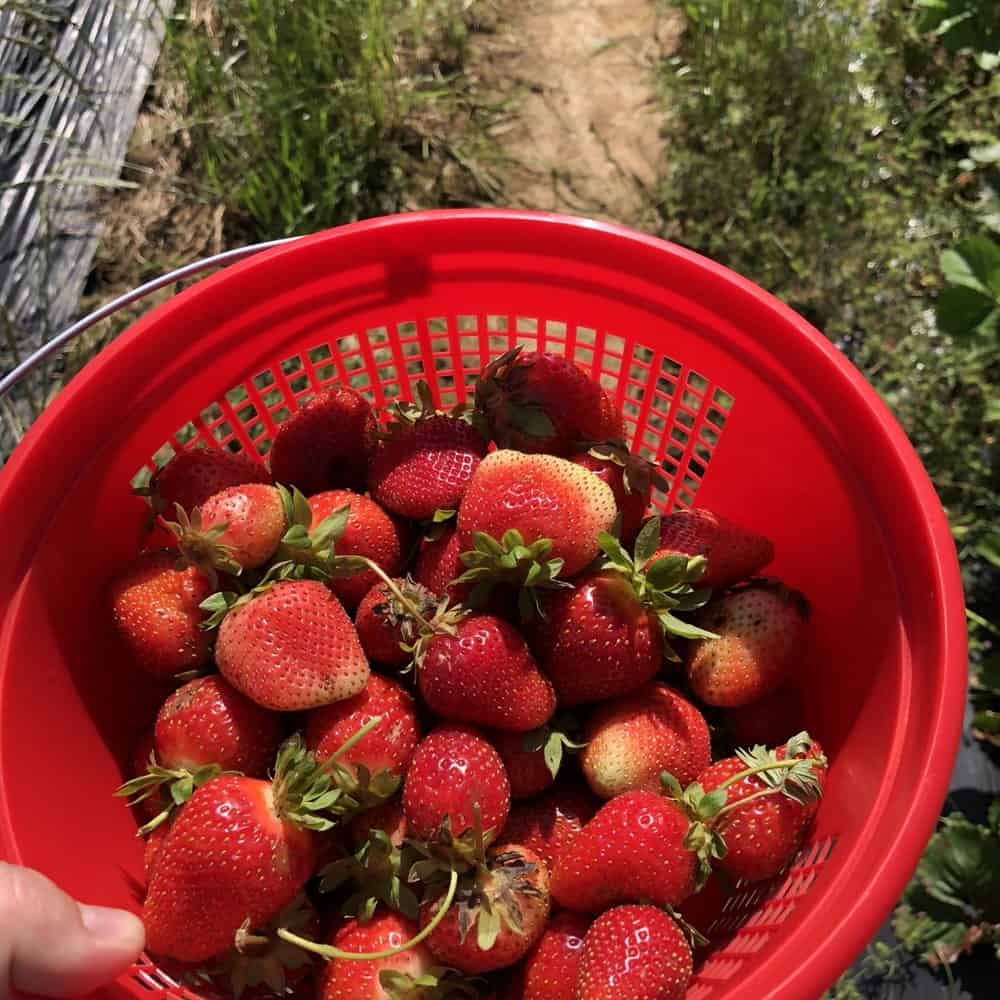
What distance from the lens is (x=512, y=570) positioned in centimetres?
93

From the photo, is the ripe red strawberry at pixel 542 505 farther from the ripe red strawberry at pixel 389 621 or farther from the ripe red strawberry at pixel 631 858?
the ripe red strawberry at pixel 631 858

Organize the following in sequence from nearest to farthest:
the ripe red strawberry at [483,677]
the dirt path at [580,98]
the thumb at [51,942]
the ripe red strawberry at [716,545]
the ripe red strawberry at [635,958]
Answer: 1. the thumb at [51,942]
2. the ripe red strawberry at [635,958]
3. the ripe red strawberry at [483,677]
4. the ripe red strawberry at [716,545]
5. the dirt path at [580,98]

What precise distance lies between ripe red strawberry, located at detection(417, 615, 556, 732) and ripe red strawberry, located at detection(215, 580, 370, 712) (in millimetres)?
74

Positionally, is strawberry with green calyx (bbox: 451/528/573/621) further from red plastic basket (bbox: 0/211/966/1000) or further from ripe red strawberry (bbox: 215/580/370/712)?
red plastic basket (bbox: 0/211/966/1000)

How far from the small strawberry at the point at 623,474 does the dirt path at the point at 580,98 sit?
932mm

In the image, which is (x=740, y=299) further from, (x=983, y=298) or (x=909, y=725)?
(x=983, y=298)

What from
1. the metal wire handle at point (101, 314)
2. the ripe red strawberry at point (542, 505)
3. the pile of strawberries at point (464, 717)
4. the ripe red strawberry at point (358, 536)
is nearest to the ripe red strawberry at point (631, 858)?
the pile of strawberries at point (464, 717)

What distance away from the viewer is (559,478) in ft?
3.10

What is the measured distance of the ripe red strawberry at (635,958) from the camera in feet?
2.62

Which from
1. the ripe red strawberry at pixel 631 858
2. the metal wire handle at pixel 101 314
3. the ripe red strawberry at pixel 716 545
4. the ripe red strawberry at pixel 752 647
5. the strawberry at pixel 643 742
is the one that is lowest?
the ripe red strawberry at pixel 631 858

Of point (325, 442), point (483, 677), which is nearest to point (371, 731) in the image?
point (483, 677)

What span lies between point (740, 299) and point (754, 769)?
1.37ft

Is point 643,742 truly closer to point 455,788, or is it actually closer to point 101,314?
point 455,788

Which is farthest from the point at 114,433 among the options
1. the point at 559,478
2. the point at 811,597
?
the point at 811,597
